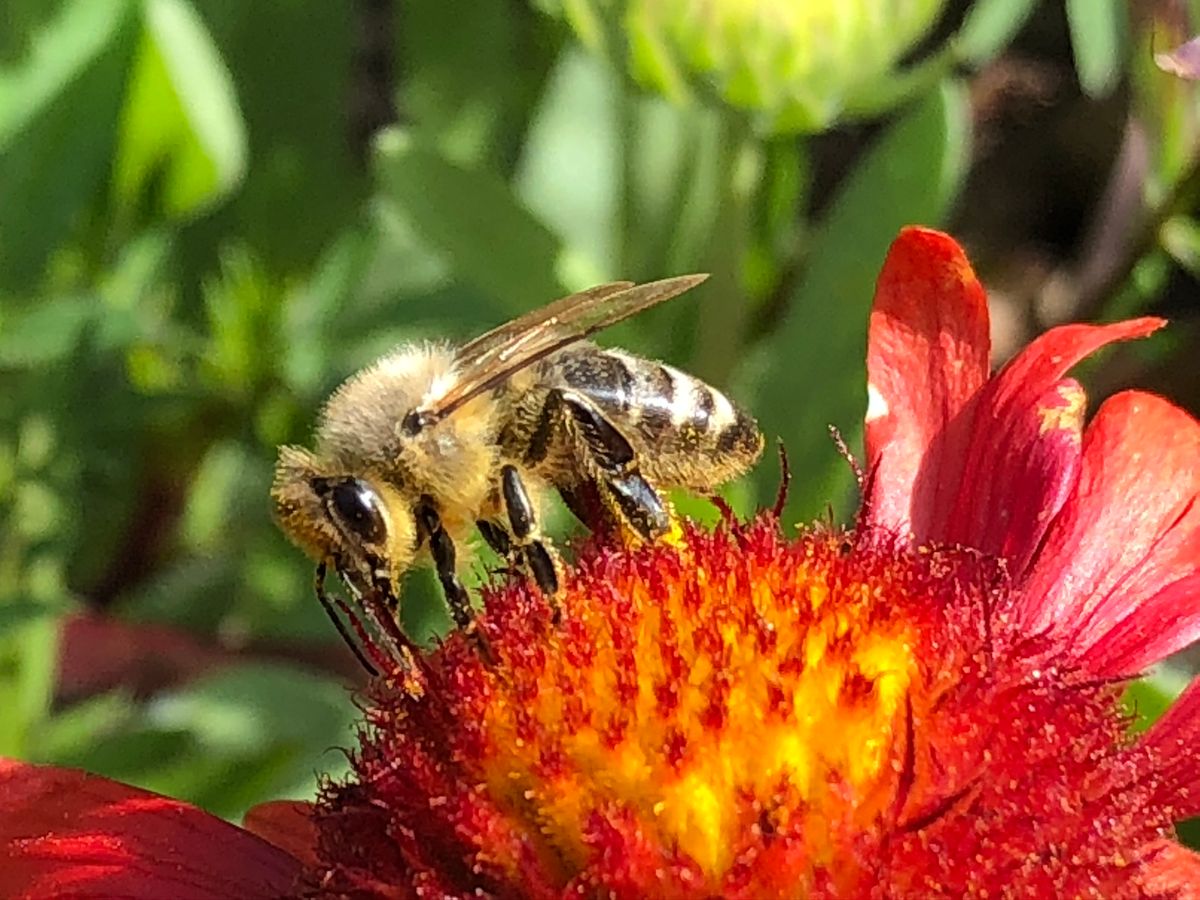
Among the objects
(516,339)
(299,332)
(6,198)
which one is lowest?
(516,339)

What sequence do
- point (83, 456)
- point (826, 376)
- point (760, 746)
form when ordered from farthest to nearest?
point (83, 456)
point (826, 376)
point (760, 746)

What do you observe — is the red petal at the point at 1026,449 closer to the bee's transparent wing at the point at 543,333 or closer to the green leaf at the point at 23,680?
the bee's transparent wing at the point at 543,333

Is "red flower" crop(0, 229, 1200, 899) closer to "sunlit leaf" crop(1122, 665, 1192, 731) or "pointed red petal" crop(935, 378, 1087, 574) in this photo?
"pointed red petal" crop(935, 378, 1087, 574)

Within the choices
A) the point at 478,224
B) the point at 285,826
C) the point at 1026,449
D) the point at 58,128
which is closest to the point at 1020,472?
the point at 1026,449

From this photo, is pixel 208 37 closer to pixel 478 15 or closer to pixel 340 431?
pixel 478 15

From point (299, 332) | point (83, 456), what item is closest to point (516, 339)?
point (299, 332)

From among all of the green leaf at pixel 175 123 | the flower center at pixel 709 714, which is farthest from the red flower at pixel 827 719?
the green leaf at pixel 175 123
